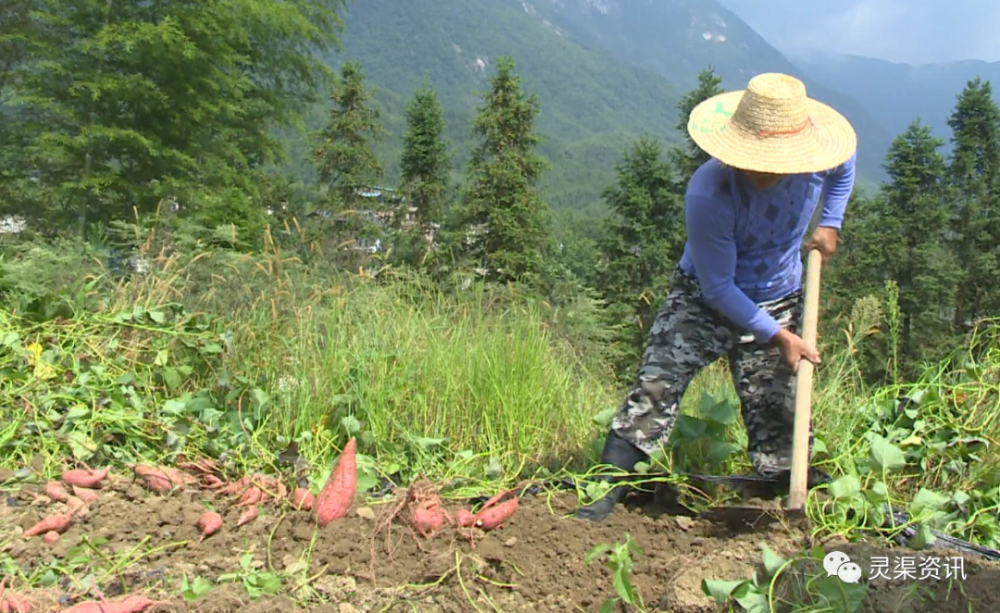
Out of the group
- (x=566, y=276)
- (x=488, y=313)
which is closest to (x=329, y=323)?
(x=488, y=313)

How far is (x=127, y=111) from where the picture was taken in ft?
38.1

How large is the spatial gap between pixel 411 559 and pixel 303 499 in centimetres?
48

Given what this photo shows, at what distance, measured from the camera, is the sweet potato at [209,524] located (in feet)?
7.56

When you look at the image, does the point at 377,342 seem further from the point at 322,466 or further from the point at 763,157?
the point at 763,157

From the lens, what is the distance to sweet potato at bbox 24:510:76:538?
2.27 meters

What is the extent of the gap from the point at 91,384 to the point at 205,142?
10591 millimetres

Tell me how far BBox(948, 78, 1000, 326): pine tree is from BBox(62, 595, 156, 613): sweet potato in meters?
29.7

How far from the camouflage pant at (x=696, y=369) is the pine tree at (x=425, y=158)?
819 inches

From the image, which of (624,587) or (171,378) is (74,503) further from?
(624,587)

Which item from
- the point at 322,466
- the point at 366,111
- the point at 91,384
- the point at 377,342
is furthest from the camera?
the point at 366,111

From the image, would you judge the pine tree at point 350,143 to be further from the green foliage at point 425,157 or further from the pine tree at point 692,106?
the pine tree at point 692,106

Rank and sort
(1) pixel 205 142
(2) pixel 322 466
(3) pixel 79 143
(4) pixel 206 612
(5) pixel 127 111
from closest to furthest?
(4) pixel 206 612
(2) pixel 322 466
(3) pixel 79 143
(5) pixel 127 111
(1) pixel 205 142

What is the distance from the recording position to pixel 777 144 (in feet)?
7.26

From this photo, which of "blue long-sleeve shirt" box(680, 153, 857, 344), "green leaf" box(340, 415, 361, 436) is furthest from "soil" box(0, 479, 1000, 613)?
"blue long-sleeve shirt" box(680, 153, 857, 344)
